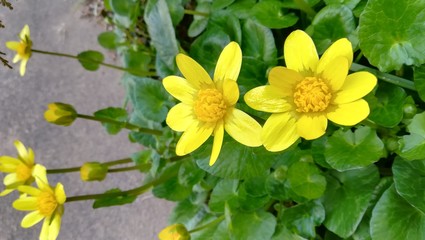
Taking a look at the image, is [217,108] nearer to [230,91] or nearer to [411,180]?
[230,91]

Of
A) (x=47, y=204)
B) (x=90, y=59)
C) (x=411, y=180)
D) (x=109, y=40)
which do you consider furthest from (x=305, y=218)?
(x=109, y=40)

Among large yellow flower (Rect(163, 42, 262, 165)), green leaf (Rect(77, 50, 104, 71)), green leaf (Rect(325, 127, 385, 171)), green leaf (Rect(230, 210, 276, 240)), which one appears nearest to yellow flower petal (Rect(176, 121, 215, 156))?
large yellow flower (Rect(163, 42, 262, 165))

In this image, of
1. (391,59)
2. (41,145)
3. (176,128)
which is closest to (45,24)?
(41,145)

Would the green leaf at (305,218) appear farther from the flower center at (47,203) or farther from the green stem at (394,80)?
the flower center at (47,203)

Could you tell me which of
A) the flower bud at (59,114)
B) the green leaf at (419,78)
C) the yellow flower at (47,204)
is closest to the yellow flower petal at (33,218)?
the yellow flower at (47,204)

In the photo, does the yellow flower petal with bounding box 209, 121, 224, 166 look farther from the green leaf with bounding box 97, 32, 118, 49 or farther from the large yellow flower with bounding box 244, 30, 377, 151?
the green leaf with bounding box 97, 32, 118, 49

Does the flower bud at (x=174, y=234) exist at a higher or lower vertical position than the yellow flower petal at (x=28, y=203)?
higher

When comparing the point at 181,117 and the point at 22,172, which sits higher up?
the point at 181,117

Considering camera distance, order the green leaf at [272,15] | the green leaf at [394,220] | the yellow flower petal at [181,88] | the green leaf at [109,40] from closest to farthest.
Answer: the yellow flower petal at [181,88] → the green leaf at [394,220] → the green leaf at [272,15] → the green leaf at [109,40]
